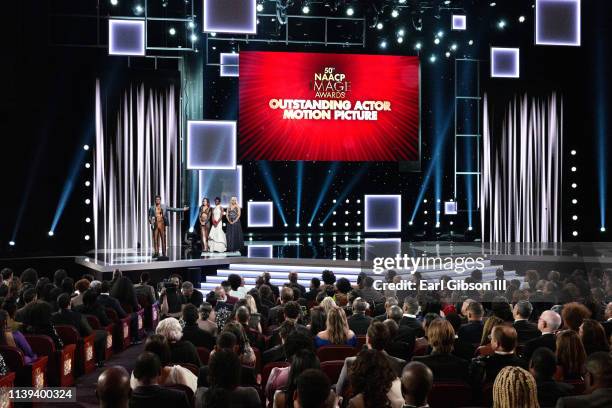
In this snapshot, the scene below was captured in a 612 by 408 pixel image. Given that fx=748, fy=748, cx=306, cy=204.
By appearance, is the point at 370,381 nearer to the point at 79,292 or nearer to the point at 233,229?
the point at 79,292

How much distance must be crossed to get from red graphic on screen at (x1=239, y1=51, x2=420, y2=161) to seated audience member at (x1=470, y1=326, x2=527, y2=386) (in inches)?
464

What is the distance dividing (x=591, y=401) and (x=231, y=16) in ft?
33.7

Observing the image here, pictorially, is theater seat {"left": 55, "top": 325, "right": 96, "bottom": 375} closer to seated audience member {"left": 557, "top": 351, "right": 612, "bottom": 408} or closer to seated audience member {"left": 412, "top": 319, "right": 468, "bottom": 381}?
seated audience member {"left": 412, "top": 319, "right": 468, "bottom": 381}

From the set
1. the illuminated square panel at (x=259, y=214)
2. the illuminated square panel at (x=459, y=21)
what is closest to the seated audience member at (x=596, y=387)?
the illuminated square panel at (x=459, y=21)

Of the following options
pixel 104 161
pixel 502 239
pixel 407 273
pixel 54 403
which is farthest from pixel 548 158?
pixel 54 403

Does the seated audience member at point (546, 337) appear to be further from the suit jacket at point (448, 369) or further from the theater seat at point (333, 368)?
the theater seat at point (333, 368)

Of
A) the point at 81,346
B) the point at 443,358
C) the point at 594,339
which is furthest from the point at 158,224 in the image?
the point at 594,339

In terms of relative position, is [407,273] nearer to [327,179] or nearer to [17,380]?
[327,179]

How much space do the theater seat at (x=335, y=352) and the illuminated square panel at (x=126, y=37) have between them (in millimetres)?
10619

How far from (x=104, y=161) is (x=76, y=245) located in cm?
186

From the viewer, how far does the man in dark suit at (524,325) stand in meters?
5.88

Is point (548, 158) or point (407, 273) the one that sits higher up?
point (548, 158)

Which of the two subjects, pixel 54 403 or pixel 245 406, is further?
pixel 54 403

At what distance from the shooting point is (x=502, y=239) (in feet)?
55.8
